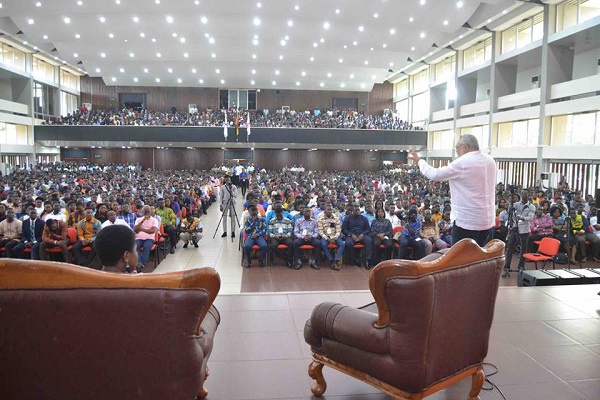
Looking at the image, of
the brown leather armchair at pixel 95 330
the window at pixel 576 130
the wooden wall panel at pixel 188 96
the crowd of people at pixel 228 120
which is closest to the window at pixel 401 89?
the crowd of people at pixel 228 120

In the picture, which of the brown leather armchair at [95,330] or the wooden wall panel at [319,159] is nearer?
the brown leather armchair at [95,330]

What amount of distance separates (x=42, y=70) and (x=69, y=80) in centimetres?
388

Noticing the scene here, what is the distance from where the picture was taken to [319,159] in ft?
115

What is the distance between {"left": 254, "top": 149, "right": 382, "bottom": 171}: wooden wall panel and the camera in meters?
34.8

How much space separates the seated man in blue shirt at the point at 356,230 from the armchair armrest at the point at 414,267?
18.0 ft

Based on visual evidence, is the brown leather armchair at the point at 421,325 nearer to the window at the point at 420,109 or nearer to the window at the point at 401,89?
the window at the point at 420,109

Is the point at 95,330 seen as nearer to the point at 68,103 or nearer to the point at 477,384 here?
the point at 477,384

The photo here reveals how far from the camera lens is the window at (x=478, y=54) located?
23.7 m

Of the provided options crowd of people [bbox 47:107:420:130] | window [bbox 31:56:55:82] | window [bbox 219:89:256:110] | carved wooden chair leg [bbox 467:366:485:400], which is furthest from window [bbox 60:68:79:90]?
carved wooden chair leg [bbox 467:366:485:400]

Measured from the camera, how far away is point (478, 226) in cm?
336

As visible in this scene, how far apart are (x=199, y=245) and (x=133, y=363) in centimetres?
838

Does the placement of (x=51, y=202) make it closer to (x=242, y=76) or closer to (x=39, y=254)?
(x=39, y=254)

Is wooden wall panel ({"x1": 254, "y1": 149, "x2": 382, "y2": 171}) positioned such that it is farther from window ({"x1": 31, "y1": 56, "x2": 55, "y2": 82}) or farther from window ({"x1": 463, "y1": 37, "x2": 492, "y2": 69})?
window ({"x1": 31, "y1": 56, "x2": 55, "y2": 82})

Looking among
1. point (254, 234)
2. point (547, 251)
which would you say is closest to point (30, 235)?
point (254, 234)
